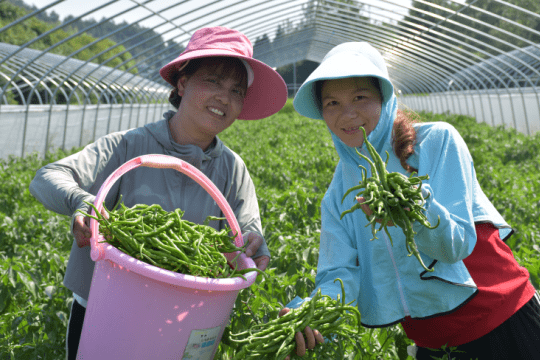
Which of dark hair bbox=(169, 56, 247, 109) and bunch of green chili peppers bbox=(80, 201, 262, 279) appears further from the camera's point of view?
dark hair bbox=(169, 56, 247, 109)

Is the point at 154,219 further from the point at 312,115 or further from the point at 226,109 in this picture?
the point at 312,115

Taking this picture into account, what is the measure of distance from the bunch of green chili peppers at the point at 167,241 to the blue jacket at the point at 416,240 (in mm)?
452

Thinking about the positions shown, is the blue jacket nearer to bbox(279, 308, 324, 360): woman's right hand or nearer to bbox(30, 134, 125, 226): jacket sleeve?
bbox(279, 308, 324, 360): woman's right hand

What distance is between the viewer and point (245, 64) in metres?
2.41

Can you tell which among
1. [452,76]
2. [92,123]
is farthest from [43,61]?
[452,76]

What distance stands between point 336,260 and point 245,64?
3.78ft

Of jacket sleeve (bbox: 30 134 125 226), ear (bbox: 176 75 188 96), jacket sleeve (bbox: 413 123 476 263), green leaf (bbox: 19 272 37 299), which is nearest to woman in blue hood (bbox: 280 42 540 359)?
A: jacket sleeve (bbox: 413 123 476 263)

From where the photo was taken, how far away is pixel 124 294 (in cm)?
146

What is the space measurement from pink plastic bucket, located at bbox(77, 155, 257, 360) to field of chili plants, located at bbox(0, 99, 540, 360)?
1.53ft

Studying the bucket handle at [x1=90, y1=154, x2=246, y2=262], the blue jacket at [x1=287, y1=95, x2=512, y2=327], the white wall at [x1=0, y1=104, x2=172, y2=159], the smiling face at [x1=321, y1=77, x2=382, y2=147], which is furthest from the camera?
the white wall at [x1=0, y1=104, x2=172, y2=159]

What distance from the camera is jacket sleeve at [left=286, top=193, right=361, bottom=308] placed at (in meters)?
1.96

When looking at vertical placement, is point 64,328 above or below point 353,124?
below

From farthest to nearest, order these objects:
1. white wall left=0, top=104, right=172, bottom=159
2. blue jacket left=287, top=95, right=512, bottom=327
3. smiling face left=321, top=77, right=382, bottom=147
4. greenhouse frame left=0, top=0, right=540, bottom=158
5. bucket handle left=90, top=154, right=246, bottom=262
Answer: white wall left=0, top=104, right=172, bottom=159 < greenhouse frame left=0, top=0, right=540, bottom=158 < smiling face left=321, top=77, right=382, bottom=147 < blue jacket left=287, top=95, right=512, bottom=327 < bucket handle left=90, top=154, right=246, bottom=262

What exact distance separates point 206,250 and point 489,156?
331 inches
